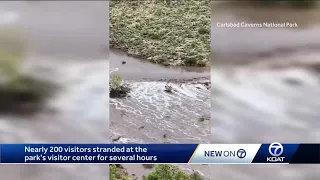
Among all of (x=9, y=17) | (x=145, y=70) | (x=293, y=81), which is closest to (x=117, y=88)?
(x=145, y=70)

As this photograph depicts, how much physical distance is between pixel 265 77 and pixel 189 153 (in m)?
0.75

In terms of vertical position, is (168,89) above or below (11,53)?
below

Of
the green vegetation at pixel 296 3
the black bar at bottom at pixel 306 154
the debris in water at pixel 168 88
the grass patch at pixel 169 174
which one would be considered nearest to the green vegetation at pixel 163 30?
the debris in water at pixel 168 88

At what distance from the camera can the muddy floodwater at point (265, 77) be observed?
2.41 m

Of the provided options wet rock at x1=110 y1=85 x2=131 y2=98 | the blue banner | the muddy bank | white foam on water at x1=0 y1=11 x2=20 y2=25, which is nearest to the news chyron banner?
the blue banner

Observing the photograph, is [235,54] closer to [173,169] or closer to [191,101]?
[191,101]

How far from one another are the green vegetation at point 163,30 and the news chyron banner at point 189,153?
605mm

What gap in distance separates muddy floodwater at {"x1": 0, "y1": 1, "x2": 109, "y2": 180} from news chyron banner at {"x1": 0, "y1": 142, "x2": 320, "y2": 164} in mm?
64

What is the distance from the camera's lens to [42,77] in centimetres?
245

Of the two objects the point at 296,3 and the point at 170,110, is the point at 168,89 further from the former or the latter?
the point at 296,3

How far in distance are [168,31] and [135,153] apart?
88 cm

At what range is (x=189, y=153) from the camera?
95.8 inches

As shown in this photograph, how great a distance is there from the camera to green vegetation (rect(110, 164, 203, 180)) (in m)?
2.45

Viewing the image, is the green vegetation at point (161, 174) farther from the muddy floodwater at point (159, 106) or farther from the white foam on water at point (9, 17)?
the white foam on water at point (9, 17)
